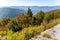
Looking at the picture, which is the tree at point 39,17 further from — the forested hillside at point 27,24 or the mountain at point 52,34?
the mountain at point 52,34

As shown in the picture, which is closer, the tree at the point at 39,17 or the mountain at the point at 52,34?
the mountain at the point at 52,34

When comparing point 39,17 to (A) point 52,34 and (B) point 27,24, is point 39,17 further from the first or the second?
(A) point 52,34

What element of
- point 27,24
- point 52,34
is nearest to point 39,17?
point 27,24

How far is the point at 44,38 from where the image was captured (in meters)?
7.81

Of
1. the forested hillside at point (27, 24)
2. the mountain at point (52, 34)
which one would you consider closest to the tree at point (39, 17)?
the forested hillside at point (27, 24)

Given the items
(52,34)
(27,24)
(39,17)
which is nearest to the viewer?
(52,34)

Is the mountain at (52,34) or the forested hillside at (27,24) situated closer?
the mountain at (52,34)

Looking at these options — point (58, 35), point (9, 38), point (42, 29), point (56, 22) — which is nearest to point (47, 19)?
point (56, 22)

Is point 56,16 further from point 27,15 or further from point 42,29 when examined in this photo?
point 42,29

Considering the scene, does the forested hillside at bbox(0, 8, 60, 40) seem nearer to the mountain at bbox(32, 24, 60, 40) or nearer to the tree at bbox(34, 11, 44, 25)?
the tree at bbox(34, 11, 44, 25)

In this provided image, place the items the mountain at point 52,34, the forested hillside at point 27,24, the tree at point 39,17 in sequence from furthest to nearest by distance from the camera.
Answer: the tree at point 39,17 → the forested hillside at point 27,24 → the mountain at point 52,34

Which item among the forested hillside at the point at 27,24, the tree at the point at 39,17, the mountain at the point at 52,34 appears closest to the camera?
the mountain at the point at 52,34

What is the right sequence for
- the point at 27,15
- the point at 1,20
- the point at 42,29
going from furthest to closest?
the point at 1,20 → the point at 27,15 → the point at 42,29

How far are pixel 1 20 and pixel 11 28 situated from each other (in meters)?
3.29
